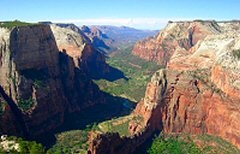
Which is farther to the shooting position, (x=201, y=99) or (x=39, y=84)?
(x=39, y=84)

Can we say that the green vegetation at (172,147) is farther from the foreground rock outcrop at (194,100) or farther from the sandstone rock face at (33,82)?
the sandstone rock face at (33,82)

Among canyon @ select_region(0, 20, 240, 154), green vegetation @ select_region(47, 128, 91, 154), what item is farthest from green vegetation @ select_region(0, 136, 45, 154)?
green vegetation @ select_region(47, 128, 91, 154)

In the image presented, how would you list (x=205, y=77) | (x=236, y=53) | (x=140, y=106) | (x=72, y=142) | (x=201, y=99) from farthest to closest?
(x=140, y=106) < (x=205, y=77) < (x=236, y=53) < (x=72, y=142) < (x=201, y=99)

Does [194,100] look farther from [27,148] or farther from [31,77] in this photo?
[31,77]

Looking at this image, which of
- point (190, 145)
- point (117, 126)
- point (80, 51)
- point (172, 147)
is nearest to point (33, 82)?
point (117, 126)

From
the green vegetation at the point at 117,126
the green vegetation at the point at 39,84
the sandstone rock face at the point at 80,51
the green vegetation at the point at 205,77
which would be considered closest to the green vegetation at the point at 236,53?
the green vegetation at the point at 205,77

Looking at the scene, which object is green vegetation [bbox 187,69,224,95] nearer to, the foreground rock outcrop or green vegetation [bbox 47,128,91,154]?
the foreground rock outcrop
